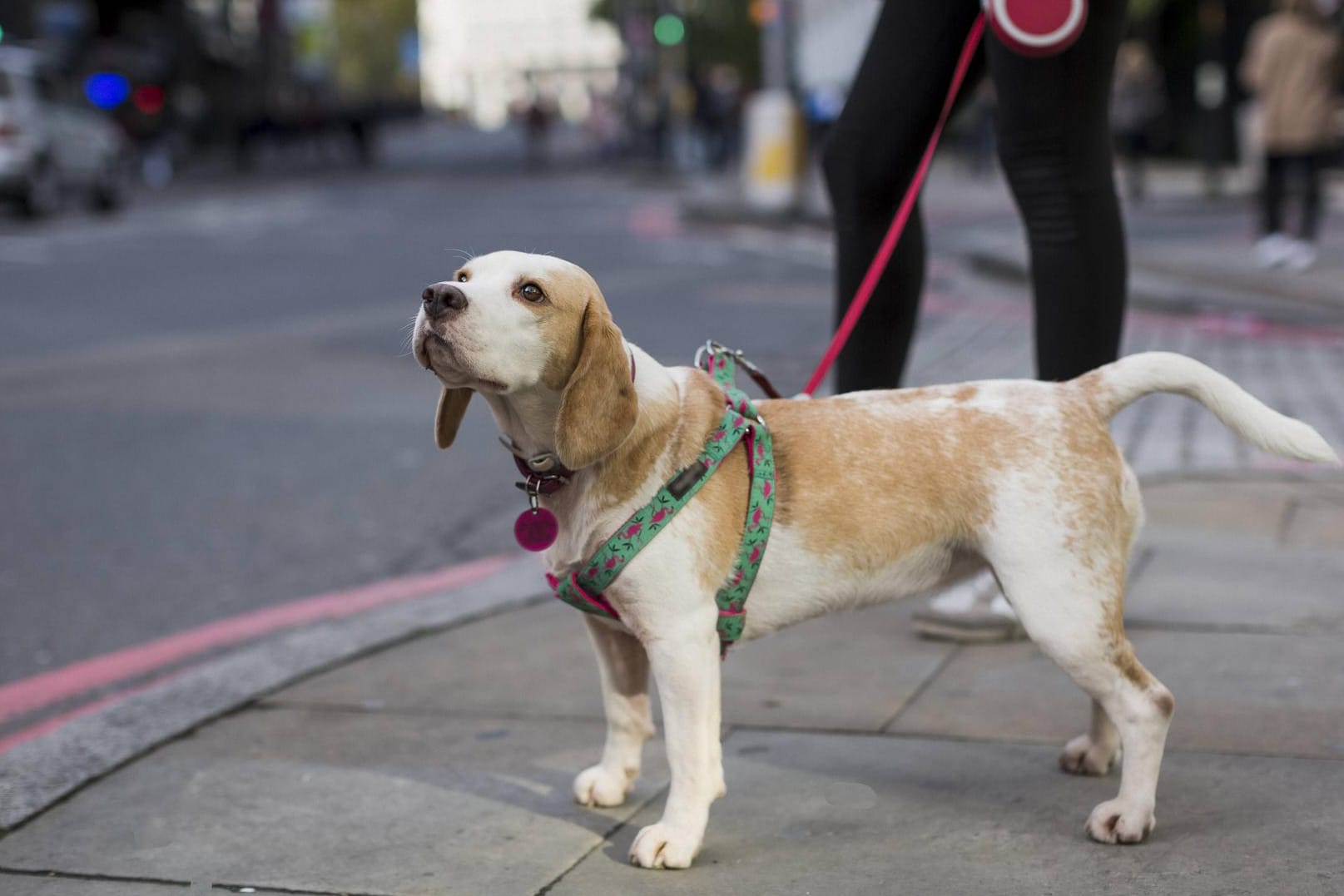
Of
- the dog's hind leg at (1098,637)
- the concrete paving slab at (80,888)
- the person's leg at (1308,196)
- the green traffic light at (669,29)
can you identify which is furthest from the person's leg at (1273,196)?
the green traffic light at (669,29)

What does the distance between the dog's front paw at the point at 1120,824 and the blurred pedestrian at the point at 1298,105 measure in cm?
1069

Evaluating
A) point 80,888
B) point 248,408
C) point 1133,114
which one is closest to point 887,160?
point 80,888

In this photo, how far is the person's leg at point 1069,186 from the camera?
11.8 feet

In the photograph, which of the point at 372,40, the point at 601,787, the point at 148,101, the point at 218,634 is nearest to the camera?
the point at 601,787

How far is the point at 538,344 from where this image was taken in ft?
8.61

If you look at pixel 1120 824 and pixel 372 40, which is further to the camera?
pixel 372 40

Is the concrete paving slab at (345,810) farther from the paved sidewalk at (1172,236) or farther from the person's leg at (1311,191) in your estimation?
the person's leg at (1311,191)

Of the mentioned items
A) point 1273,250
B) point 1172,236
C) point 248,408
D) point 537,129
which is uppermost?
point 1273,250

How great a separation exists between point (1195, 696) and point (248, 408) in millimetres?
5428

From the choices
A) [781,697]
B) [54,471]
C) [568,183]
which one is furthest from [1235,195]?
[781,697]

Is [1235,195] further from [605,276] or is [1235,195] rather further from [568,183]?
[568,183]

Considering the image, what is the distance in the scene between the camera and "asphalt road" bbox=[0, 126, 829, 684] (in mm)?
5219

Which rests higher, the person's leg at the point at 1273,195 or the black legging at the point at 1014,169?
the black legging at the point at 1014,169

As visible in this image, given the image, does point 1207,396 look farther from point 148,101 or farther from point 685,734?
point 148,101
